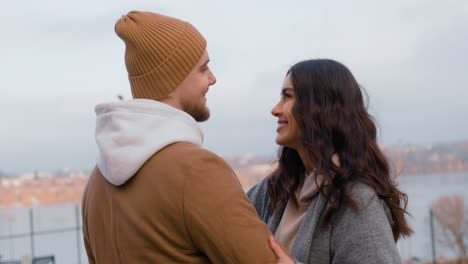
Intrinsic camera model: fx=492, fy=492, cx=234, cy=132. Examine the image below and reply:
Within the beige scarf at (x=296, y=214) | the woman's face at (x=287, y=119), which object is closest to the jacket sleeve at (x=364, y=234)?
the beige scarf at (x=296, y=214)

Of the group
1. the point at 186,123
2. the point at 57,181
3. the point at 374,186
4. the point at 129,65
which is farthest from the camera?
the point at 57,181

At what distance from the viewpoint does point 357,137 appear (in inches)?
62.4

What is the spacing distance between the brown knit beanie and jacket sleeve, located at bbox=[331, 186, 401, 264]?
629 mm

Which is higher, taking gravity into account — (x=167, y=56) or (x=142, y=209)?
(x=167, y=56)

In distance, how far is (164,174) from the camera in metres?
1.14

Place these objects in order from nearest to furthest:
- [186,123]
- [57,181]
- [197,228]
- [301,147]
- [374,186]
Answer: [197,228], [186,123], [374,186], [301,147], [57,181]

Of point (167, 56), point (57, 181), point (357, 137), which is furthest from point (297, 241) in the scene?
point (57, 181)

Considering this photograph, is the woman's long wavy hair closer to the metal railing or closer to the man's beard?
the man's beard

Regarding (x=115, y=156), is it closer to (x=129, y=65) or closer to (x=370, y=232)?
(x=129, y=65)

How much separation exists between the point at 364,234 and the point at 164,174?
64 cm

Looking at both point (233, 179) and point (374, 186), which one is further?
point (374, 186)

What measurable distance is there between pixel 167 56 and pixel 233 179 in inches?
15.6

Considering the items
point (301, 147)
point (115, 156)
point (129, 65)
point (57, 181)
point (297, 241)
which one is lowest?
point (57, 181)

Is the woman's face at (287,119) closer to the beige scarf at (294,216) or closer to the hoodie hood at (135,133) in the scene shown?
the beige scarf at (294,216)
